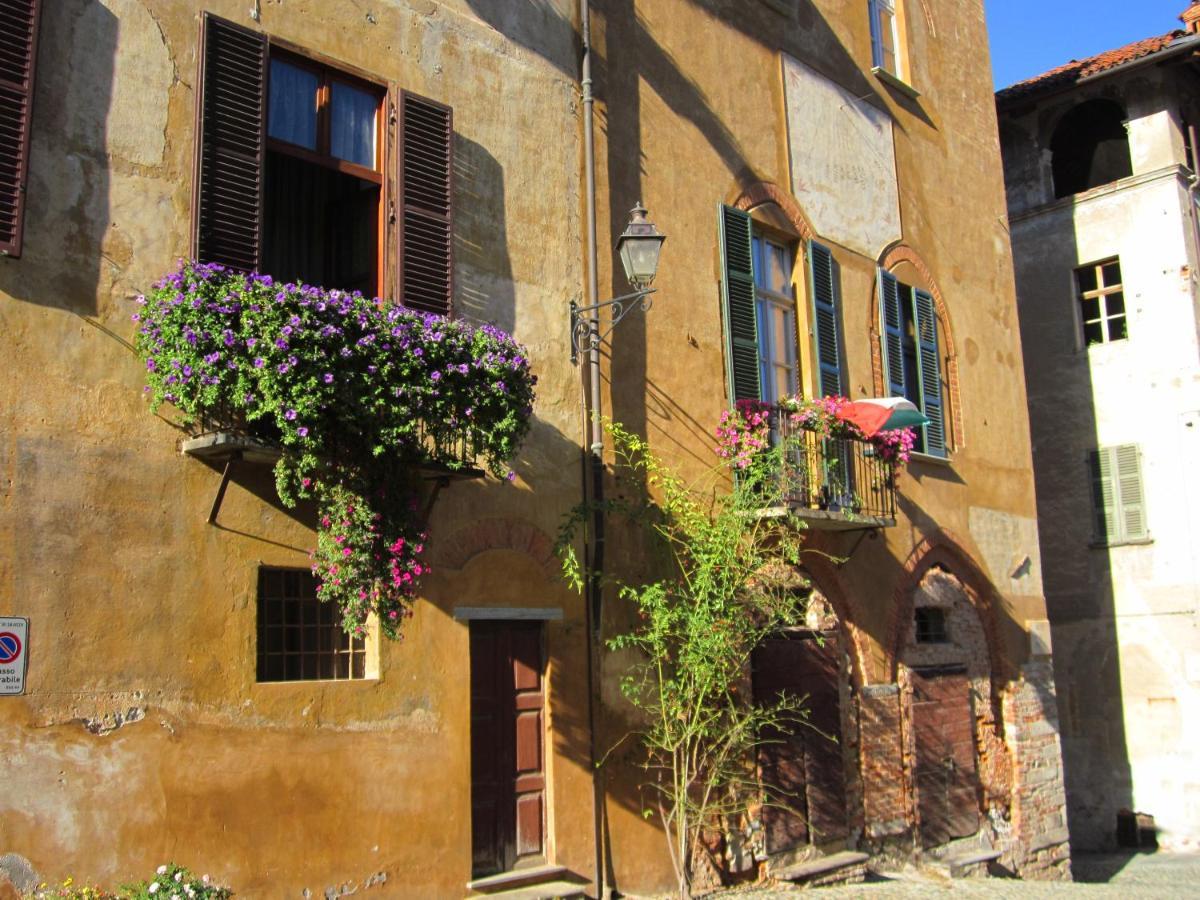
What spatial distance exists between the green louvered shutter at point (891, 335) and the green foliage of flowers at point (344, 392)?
21.0 ft

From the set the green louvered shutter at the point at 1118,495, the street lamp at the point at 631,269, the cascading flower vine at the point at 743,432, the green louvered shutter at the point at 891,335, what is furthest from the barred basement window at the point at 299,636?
the green louvered shutter at the point at 1118,495

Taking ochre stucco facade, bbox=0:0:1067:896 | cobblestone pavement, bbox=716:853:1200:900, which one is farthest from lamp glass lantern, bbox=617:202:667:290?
cobblestone pavement, bbox=716:853:1200:900

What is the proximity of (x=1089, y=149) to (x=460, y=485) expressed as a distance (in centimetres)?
1506

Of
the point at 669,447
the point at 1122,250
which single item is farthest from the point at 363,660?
the point at 1122,250

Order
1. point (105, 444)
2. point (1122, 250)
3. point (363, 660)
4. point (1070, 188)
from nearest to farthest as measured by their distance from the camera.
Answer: point (105, 444)
point (363, 660)
point (1122, 250)
point (1070, 188)

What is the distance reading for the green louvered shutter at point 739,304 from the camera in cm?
1176

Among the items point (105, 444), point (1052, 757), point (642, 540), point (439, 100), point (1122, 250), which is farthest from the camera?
point (1122, 250)

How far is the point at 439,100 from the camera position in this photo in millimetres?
9594

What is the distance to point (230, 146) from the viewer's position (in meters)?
8.15

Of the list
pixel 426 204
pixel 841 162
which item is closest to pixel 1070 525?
pixel 841 162

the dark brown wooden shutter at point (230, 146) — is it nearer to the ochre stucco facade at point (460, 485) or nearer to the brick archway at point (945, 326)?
the ochre stucco facade at point (460, 485)

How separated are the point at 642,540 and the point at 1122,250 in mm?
11257

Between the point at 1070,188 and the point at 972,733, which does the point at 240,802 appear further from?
the point at 1070,188

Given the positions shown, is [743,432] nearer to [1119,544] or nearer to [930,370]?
[930,370]
